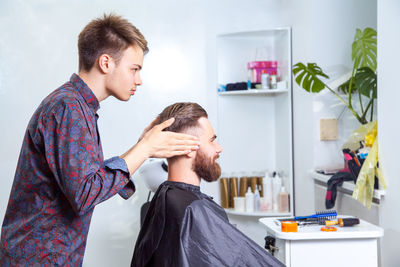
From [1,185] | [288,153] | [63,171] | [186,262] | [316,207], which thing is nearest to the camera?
[63,171]

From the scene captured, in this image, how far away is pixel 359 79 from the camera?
299 centimetres

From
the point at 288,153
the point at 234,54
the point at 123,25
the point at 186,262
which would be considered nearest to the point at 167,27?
the point at 234,54

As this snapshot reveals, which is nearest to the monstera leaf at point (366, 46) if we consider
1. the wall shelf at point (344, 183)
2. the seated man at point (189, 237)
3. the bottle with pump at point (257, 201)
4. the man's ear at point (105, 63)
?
the wall shelf at point (344, 183)

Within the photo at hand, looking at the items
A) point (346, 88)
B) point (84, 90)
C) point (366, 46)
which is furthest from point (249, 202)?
point (84, 90)

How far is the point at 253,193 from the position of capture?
3900mm

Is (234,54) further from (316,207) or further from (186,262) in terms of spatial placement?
(186,262)

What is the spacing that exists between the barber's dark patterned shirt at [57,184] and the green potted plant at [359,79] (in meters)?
1.90

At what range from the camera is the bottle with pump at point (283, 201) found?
377 centimetres

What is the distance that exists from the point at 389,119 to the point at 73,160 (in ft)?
5.27

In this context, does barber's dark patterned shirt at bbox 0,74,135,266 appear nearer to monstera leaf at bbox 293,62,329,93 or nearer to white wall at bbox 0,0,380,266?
monstera leaf at bbox 293,62,329,93

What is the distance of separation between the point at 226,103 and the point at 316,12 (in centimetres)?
109

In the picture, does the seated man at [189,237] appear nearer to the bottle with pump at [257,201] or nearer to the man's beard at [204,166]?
the man's beard at [204,166]

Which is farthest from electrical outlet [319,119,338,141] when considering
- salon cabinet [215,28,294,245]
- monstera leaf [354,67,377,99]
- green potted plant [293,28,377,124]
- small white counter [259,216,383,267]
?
small white counter [259,216,383,267]

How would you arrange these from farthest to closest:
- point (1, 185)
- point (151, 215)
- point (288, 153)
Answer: point (1, 185) < point (288, 153) < point (151, 215)
